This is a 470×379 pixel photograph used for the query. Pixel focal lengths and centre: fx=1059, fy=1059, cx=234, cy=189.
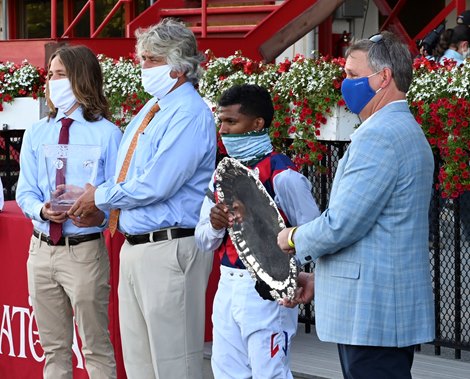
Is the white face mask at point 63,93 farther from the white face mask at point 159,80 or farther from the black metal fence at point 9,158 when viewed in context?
the black metal fence at point 9,158

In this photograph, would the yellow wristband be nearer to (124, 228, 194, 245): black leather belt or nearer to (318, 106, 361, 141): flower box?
(124, 228, 194, 245): black leather belt

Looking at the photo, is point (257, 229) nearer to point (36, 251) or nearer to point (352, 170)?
point (352, 170)

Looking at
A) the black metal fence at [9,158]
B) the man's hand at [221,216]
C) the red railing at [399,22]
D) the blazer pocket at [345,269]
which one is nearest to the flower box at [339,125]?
the man's hand at [221,216]

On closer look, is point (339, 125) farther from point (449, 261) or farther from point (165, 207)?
point (165, 207)

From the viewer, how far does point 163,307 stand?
15.6 feet

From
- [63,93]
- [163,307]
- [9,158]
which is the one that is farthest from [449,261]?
[9,158]

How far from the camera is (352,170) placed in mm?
3609

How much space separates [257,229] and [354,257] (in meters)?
0.57

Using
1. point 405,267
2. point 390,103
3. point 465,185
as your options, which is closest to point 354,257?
point 405,267

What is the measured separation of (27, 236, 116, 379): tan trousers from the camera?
5145mm

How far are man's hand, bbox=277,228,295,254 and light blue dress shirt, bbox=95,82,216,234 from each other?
935 mm

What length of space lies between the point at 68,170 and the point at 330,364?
1769mm

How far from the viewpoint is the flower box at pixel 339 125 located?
6.06 m

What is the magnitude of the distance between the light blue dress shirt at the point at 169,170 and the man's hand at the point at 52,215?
1.00 feet
